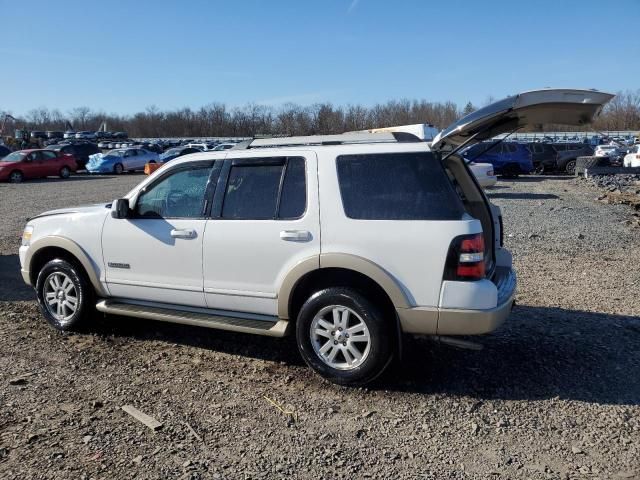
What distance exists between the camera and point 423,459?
3.30 metres

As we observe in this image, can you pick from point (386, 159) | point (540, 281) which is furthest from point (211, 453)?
point (540, 281)

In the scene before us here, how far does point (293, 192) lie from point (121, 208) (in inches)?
64.5

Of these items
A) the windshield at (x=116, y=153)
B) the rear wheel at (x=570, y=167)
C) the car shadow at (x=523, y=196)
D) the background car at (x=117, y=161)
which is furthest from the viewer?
the windshield at (x=116, y=153)

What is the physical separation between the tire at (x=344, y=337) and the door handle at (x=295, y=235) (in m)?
0.43

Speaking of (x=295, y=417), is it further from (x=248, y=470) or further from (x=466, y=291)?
(x=466, y=291)

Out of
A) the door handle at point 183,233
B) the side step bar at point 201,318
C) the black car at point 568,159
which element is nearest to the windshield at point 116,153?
the black car at point 568,159

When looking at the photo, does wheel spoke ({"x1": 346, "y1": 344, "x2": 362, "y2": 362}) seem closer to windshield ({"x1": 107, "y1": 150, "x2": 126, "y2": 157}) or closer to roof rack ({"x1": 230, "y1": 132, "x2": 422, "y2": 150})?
roof rack ({"x1": 230, "y1": 132, "x2": 422, "y2": 150})

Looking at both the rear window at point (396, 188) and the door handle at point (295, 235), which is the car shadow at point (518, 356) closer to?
the rear window at point (396, 188)

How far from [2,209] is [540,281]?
14.7 m

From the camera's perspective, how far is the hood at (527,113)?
383cm

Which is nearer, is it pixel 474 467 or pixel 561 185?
pixel 474 467

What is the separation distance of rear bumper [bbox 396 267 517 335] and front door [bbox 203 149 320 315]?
0.82 meters

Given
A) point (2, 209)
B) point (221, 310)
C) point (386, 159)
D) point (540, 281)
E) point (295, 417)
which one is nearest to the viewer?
point (295, 417)

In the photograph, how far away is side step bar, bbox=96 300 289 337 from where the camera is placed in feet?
14.4
